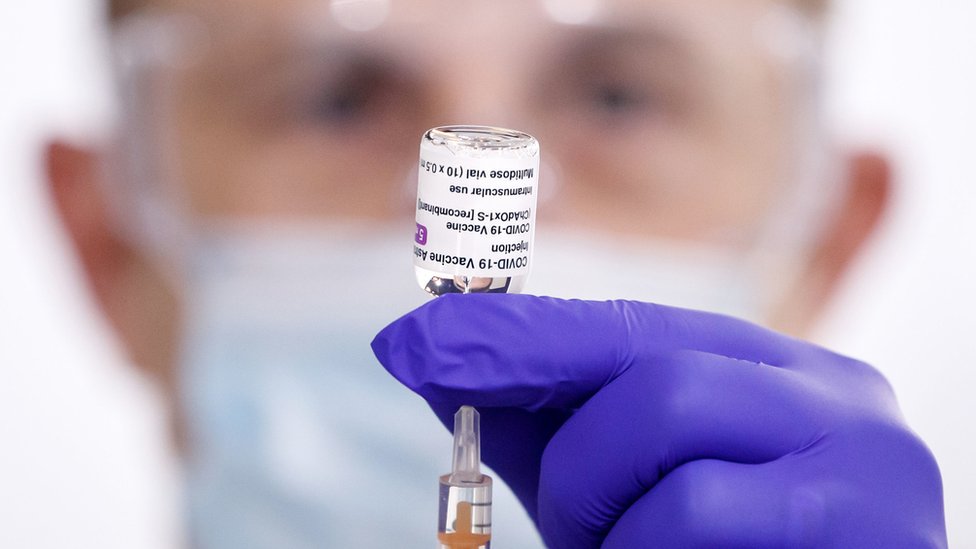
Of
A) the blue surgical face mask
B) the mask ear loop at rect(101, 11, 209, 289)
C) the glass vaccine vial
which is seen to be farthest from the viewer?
the mask ear loop at rect(101, 11, 209, 289)

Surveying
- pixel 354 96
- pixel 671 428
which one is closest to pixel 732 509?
pixel 671 428

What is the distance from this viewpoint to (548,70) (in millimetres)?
1582

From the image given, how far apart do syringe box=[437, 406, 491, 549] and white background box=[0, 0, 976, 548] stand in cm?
92

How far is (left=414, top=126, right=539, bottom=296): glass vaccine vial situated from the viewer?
2.61ft

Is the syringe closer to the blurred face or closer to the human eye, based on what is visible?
the blurred face

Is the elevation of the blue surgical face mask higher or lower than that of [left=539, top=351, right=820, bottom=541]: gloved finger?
lower

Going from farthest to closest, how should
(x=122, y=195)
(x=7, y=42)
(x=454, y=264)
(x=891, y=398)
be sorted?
(x=122, y=195)
(x=7, y=42)
(x=891, y=398)
(x=454, y=264)

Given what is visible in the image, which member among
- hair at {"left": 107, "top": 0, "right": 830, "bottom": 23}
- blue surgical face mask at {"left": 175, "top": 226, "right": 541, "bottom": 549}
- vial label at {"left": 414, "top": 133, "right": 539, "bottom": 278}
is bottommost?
blue surgical face mask at {"left": 175, "top": 226, "right": 541, "bottom": 549}

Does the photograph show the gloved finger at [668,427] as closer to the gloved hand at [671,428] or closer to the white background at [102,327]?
the gloved hand at [671,428]

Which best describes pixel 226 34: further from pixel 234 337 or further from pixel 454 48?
pixel 234 337

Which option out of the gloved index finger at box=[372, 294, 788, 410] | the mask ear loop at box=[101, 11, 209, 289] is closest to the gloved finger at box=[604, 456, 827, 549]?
the gloved index finger at box=[372, 294, 788, 410]

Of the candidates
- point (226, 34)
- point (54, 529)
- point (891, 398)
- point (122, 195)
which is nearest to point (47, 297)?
point (122, 195)

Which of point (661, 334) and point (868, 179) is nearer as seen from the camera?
point (661, 334)

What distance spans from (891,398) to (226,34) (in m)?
1.08
